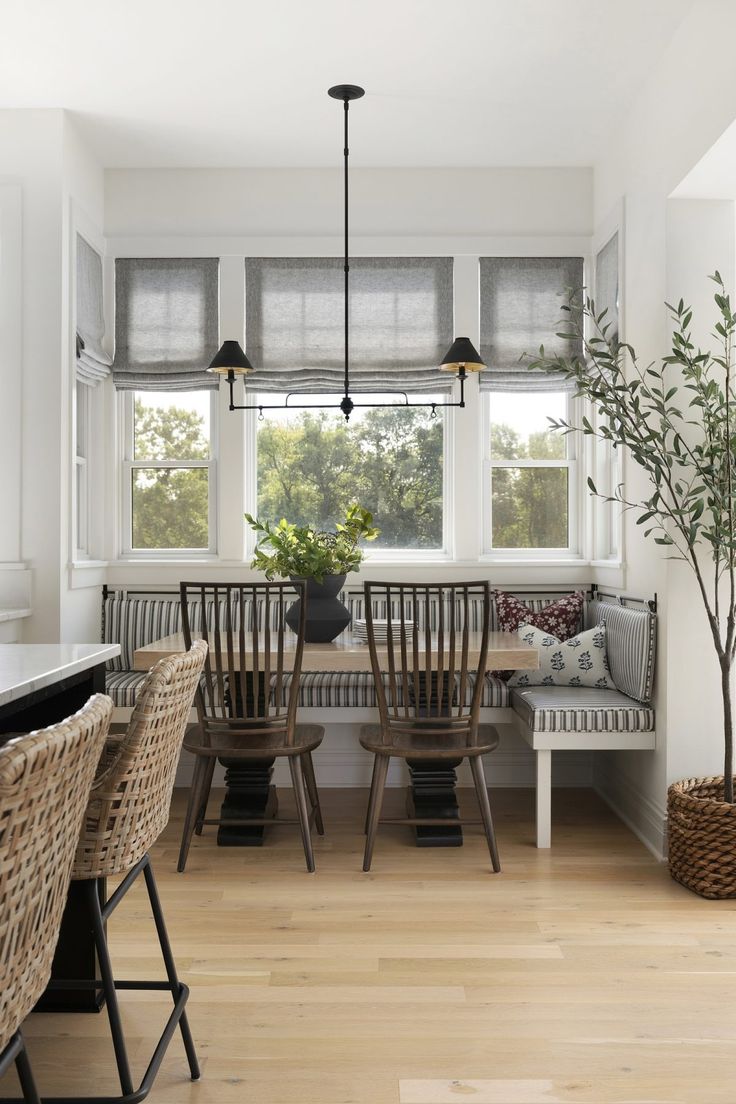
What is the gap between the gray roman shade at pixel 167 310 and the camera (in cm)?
478

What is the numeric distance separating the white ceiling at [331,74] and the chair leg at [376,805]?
2.66 meters

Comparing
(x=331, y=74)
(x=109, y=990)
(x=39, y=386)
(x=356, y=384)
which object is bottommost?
(x=109, y=990)

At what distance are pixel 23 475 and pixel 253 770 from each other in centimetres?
158

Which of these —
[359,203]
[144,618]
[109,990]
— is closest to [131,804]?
[109,990]

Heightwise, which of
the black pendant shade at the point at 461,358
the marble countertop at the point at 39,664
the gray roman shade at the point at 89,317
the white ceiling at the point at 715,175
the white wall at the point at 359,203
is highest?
the white wall at the point at 359,203

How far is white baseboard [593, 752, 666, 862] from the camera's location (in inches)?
142

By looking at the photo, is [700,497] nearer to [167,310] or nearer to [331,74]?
[331,74]

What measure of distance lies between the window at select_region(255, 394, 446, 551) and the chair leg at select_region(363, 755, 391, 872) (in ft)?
5.11

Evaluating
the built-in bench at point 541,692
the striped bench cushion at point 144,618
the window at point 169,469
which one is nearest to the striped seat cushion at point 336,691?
the built-in bench at point 541,692

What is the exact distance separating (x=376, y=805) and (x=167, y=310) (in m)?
2.71

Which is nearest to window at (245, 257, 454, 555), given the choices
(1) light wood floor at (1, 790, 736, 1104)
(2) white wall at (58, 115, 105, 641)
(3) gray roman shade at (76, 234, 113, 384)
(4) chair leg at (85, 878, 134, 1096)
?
(3) gray roman shade at (76, 234, 113, 384)

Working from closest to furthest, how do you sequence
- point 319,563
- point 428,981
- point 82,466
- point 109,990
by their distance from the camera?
point 109,990
point 428,981
point 319,563
point 82,466

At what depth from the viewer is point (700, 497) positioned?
355cm

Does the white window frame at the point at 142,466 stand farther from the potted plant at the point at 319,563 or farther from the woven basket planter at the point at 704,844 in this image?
the woven basket planter at the point at 704,844
